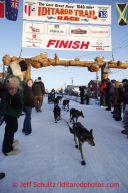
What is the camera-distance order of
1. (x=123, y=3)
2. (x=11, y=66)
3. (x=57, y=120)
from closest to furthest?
1. (x=11, y=66)
2. (x=57, y=120)
3. (x=123, y=3)

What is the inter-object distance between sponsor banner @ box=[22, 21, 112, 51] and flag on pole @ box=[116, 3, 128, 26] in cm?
79

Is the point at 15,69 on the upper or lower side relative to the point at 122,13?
lower

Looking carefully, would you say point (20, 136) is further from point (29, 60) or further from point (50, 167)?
point (29, 60)

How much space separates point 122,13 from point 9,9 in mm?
6596

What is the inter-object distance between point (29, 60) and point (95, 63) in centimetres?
431

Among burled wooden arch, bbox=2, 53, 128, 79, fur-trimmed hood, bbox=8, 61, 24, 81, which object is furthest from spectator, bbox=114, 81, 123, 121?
fur-trimmed hood, bbox=8, 61, 24, 81

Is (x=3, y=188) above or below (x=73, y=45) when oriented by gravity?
below

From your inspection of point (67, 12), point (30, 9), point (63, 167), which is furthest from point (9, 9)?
point (63, 167)

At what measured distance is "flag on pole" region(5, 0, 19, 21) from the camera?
8.63m

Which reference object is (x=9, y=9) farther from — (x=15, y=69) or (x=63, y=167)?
(x=63, y=167)

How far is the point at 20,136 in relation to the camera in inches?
179

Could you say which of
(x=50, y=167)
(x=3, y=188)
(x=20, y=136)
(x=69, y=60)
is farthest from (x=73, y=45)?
(x=3, y=188)

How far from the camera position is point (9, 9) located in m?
8.70

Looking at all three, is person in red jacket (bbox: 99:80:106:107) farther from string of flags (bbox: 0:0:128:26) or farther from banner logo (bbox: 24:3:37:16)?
banner logo (bbox: 24:3:37:16)
